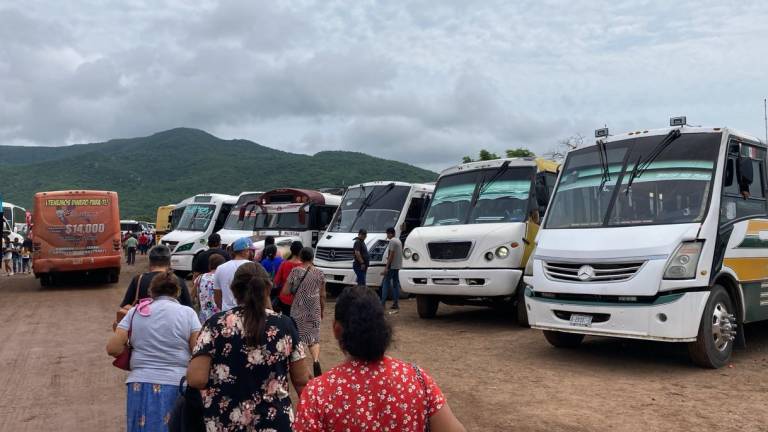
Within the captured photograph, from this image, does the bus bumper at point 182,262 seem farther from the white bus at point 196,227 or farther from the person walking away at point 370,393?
the person walking away at point 370,393

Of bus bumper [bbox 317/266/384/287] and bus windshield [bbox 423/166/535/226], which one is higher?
bus windshield [bbox 423/166/535/226]

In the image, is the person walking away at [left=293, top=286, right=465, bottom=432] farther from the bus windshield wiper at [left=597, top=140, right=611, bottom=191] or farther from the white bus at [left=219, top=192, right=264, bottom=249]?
the white bus at [left=219, top=192, right=264, bottom=249]

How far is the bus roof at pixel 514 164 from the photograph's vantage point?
11.6 metres

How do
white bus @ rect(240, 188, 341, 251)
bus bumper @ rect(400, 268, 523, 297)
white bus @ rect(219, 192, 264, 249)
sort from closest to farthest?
bus bumper @ rect(400, 268, 523, 297), white bus @ rect(240, 188, 341, 251), white bus @ rect(219, 192, 264, 249)

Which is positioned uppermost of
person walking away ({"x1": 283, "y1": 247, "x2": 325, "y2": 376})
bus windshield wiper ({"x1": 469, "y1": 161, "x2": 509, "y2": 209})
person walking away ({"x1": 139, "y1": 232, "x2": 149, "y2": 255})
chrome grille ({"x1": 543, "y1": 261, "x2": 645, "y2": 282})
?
bus windshield wiper ({"x1": 469, "y1": 161, "x2": 509, "y2": 209})

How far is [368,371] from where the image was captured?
2502mm

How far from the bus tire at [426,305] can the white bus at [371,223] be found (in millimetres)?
2298

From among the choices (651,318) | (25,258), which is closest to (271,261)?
(651,318)

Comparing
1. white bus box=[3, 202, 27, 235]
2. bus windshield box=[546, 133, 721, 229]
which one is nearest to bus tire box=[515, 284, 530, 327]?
bus windshield box=[546, 133, 721, 229]

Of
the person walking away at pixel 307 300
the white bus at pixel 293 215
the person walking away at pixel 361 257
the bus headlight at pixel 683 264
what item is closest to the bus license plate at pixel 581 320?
the bus headlight at pixel 683 264

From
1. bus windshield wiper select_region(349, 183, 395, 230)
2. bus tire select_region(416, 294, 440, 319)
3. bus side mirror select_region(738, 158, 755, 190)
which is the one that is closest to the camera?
bus side mirror select_region(738, 158, 755, 190)

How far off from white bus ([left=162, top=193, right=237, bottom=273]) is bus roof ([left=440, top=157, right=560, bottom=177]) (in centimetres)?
1136

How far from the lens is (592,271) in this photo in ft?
25.0

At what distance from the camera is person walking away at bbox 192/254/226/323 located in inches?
258
